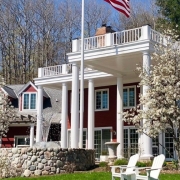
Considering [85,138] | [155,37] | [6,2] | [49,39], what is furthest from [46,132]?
[6,2]

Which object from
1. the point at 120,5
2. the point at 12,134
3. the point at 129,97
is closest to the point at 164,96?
the point at 120,5

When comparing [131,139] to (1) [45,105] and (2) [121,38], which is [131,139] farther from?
(1) [45,105]

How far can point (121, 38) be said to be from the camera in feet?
67.6

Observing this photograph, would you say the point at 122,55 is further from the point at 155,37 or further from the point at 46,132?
the point at 46,132

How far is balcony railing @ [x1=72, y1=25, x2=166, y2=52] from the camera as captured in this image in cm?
1936

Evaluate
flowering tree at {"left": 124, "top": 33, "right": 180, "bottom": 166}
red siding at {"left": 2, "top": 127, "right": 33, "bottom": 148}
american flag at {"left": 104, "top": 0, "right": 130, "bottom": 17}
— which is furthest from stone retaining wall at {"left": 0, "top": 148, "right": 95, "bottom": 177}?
red siding at {"left": 2, "top": 127, "right": 33, "bottom": 148}

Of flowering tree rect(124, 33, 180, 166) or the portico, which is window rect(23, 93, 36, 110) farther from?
flowering tree rect(124, 33, 180, 166)

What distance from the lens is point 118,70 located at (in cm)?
2358

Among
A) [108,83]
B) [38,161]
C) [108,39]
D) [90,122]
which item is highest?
[108,39]

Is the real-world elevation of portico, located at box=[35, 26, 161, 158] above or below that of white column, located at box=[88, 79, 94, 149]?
above

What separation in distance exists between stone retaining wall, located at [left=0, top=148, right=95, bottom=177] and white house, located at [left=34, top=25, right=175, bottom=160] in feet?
9.81

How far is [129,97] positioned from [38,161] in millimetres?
12065

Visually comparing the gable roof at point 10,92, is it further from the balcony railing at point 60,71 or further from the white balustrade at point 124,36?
the white balustrade at point 124,36

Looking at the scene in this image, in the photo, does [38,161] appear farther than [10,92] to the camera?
No
